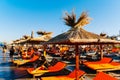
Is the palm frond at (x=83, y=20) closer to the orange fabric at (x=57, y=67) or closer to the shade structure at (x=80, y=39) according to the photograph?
the shade structure at (x=80, y=39)

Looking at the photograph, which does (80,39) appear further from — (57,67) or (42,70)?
(57,67)

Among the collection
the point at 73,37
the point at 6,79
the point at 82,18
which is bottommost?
the point at 6,79

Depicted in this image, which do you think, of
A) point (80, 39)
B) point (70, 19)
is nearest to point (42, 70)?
point (70, 19)

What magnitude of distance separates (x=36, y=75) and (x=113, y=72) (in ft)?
16.3

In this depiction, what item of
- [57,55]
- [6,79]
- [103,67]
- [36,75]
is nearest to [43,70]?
[36,75]

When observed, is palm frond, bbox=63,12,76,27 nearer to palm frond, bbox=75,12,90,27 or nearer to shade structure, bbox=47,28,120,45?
palm frond, bbox=75,12,90,27

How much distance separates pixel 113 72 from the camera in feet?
44.0

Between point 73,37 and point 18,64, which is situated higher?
point 73,37

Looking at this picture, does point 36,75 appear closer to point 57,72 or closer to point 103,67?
point 57,72

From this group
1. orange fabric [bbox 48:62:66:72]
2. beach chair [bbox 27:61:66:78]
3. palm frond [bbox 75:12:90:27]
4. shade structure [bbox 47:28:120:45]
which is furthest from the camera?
orange fabric [bbox 48:62:66:72]

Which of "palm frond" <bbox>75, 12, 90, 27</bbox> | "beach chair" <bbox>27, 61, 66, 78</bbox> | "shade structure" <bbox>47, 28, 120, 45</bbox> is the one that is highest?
"palm frond" <bbox>75, 12, 90, 27</bbox>

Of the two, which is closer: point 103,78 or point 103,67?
point 103,78

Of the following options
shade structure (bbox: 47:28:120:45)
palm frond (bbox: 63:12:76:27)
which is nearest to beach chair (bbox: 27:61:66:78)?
palm frond (bbox: 63:12:76:27)

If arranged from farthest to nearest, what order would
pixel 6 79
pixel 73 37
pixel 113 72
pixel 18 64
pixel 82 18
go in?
pixel 18 64 < pixel 113 72 < pixel 6 79 < pixel 82 18 < pixel 73 37
